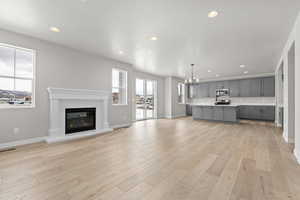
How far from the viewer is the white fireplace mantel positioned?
3734mm

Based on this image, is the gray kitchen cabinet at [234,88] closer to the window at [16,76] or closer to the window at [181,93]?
the window at [181,93]

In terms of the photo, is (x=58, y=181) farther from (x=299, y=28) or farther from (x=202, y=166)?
(x=299, y=28)

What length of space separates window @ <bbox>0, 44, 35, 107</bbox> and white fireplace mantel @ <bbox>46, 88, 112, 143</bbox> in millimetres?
525

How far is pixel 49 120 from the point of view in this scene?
375 centimetres

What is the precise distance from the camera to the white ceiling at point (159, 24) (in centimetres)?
222

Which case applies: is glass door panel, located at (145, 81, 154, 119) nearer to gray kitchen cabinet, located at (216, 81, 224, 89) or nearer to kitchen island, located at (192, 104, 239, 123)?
kitchen island, located at (192, 104, 239, 123)

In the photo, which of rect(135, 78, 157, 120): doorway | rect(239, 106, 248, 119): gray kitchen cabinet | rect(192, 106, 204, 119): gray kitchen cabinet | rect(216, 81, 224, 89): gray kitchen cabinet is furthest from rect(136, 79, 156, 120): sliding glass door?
rect(239, 106, 248, 119): gray kitchen cabinet

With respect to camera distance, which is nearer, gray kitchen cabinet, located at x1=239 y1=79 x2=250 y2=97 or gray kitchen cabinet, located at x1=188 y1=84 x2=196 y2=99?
gray kitchen cabinet, located at x1=239 y1=79 x2=250 y2=97

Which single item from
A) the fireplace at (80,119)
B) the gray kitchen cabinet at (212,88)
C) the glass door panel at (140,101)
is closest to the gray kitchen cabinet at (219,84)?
the gray kitchen cabinet at (212,88)

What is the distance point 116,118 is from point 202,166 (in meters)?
3.93

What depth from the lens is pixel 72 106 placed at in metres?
4.16

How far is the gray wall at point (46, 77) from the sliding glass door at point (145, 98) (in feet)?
9.38

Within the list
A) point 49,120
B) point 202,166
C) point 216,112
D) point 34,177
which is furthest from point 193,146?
point 216,112

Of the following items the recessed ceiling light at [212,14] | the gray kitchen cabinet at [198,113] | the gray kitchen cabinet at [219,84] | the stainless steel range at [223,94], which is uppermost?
the recessed ceiling light at [212,14]
